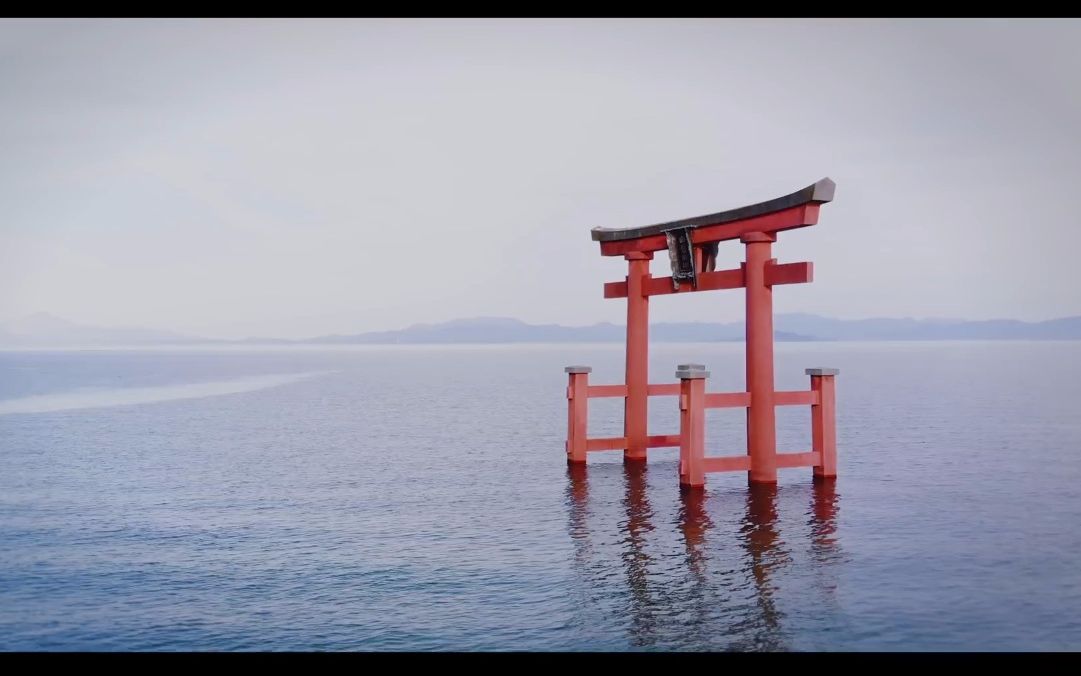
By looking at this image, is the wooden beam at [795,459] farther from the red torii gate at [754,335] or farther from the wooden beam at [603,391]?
the wooden beam at [603,391]

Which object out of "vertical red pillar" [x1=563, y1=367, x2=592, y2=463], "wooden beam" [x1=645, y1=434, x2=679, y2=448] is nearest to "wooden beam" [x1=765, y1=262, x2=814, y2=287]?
"vertical red pillar" [x1=563, y1=367, x2=592, y2=463]

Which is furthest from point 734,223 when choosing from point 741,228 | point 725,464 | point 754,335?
point 725,464

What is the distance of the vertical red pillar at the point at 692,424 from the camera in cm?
1115

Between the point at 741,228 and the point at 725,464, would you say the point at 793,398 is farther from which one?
the point at 741,228

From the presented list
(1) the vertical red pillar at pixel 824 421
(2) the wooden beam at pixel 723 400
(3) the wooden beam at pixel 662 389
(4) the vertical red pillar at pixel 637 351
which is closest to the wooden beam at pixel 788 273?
(1) the vertical red pillar at pixel 824 421

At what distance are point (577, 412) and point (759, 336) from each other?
335 centimetres

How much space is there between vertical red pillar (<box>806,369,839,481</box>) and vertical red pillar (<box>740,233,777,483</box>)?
2.08ft

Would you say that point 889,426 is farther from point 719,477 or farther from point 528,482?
point 528,482

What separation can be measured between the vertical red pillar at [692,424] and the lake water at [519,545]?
14.1 inches

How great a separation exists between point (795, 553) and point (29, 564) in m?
6.75

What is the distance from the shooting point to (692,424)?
11234 millimetres

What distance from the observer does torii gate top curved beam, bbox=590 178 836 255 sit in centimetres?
1060

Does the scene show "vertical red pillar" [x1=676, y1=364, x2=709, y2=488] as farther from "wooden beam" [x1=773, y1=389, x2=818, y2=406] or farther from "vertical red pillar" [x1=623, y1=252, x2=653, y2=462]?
"vertical red pillar" [x1=623, y1=252, x2=653, y2=462]
